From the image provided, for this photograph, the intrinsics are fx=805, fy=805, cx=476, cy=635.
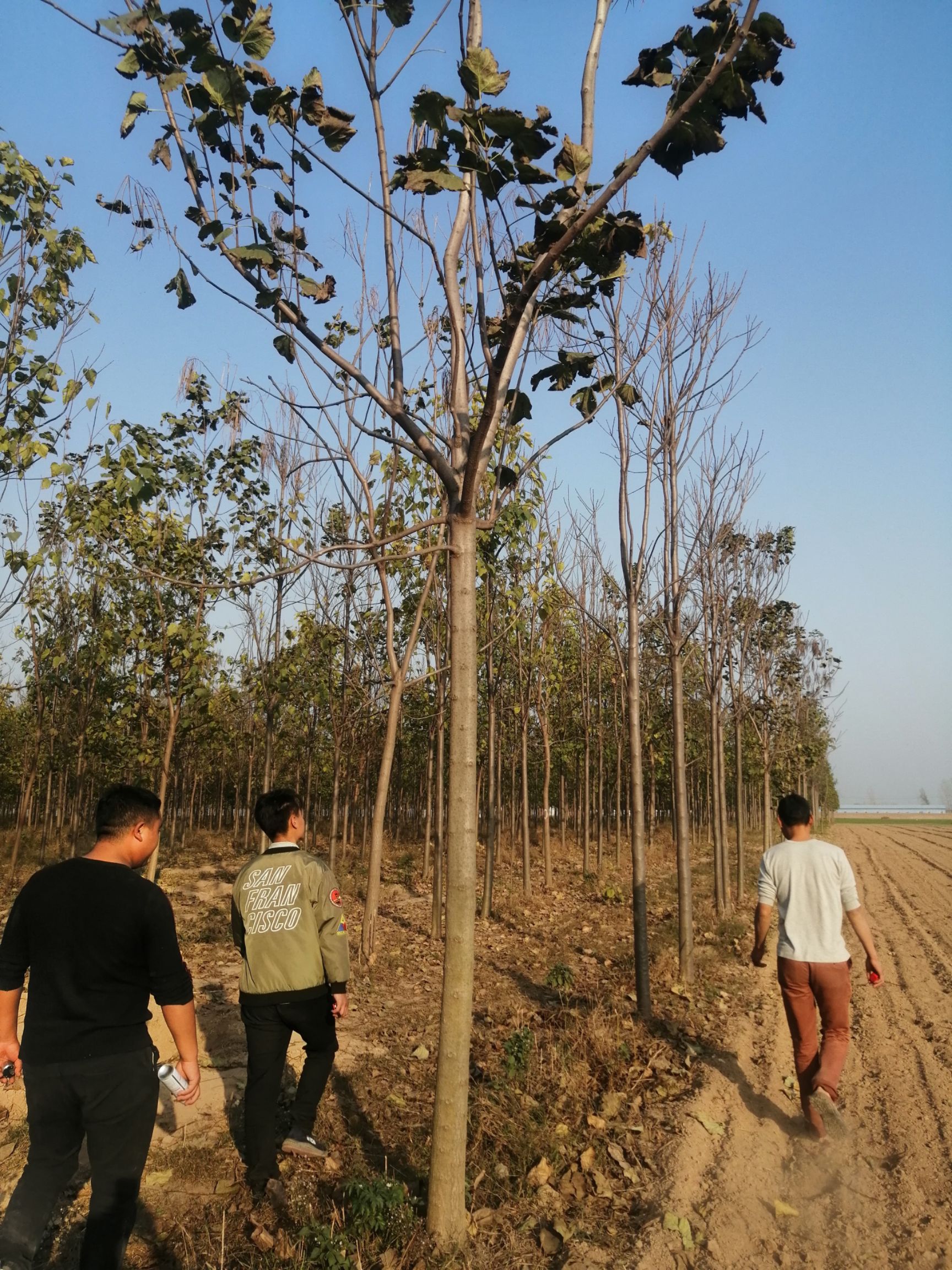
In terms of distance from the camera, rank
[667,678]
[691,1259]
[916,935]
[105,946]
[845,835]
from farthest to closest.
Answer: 1. [845,835]
2. [667,678]
3. [916,935]
4. [691,1259]
5. [105,946]

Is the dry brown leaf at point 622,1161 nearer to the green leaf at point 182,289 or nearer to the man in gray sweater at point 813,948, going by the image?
the man in gray sweater at point 813,948

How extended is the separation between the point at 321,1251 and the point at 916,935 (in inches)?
378

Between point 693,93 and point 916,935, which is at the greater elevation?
point 693,93

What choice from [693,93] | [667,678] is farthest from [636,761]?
[667,678]

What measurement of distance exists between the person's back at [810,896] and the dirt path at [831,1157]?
982mm

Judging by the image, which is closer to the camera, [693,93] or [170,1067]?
[693,93]

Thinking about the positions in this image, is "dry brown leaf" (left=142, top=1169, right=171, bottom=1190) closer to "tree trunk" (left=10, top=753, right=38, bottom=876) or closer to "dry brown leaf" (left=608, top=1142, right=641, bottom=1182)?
"dry brown leaf" (left=608, top=1142, right=641, bottom=1182)

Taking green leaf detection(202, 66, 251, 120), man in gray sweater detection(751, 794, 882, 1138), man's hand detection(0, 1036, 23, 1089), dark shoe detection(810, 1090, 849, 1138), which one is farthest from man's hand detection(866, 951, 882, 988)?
green leaf detection(202, 66, 251, 120)

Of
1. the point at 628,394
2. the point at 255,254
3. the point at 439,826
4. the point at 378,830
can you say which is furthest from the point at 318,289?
the point at 439,826

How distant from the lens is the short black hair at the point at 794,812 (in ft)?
16.1

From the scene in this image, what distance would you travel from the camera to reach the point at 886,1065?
219 inches

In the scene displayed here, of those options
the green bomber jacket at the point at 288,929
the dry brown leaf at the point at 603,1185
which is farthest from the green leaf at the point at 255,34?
the dry brown leaf at the point at 603,1185

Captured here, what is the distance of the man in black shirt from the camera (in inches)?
108

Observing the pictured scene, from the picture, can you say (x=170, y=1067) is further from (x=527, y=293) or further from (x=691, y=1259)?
(x=527, y=293)
